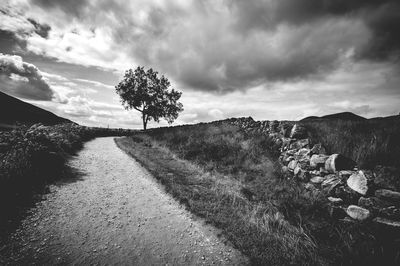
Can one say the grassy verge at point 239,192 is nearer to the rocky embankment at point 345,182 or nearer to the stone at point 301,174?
the stone at point 301,174

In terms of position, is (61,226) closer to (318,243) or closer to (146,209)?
(146,209)

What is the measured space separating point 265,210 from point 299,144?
3761 millimetres

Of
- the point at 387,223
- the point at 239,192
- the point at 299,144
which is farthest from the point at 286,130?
the point at 387,223

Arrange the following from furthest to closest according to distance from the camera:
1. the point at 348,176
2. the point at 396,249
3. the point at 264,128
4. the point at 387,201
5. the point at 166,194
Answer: the point at 264,128
the point at 166,194
the point at 348,176
the point at 387,201
the point at 396,249

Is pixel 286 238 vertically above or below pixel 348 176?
below

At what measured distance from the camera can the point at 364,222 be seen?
369 centimetres

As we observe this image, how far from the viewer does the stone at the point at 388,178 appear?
12.1 ft

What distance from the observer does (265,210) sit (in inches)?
185

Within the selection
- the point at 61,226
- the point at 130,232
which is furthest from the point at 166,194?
the point at 61,226

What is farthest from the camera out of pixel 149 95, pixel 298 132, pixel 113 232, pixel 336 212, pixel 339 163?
pixel 149 95

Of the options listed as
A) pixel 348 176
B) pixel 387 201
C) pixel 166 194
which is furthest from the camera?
pixel 166 194

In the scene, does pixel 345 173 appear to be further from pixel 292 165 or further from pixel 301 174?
pixel 292 165

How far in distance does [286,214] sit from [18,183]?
8071mm

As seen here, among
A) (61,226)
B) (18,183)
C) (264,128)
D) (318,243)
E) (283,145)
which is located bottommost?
(318,243)
